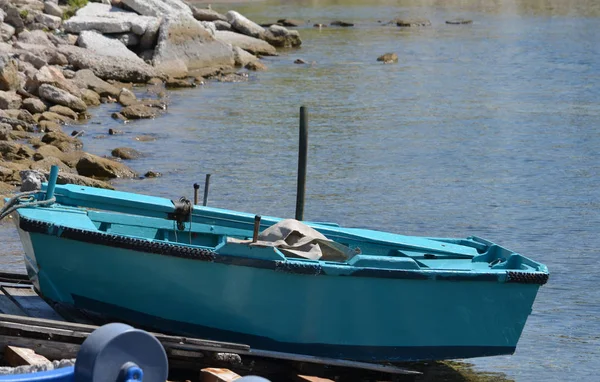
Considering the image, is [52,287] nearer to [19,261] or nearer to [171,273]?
[171,273]

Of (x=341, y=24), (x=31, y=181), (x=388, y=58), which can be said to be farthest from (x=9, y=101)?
(x=341, y=24)

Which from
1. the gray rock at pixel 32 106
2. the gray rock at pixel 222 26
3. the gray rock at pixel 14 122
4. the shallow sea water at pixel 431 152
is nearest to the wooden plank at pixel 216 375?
the shallow sea water at pixel 431 152

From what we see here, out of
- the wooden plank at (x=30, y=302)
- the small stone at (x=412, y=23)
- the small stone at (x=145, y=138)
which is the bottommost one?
the wooden plank at (x=30, y=302)

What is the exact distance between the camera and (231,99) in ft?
93.6

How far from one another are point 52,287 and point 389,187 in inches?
401

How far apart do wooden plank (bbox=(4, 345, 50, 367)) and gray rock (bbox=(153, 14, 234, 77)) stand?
76.0 ft

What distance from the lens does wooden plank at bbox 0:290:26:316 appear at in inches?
374

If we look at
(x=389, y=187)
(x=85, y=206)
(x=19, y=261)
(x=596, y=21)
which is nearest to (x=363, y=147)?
(x=389, y=187)

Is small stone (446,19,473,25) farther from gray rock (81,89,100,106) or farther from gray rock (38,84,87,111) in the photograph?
gray rock (38,84,87,111)

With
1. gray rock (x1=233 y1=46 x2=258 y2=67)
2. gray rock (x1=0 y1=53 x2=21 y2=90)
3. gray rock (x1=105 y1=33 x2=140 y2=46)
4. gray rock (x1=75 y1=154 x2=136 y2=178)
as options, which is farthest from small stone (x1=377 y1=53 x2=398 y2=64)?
gray rock (x1=75 y1=154 x2=136 y2=178)

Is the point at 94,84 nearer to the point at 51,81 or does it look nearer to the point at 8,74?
the point at 51,81

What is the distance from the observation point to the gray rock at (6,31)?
28.2 m

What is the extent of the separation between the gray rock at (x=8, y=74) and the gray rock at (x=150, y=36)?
9162 mm

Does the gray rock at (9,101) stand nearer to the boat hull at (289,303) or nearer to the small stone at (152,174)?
the small stone at (152,174)
